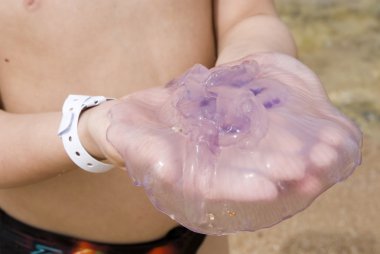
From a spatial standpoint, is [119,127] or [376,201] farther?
[376,201]

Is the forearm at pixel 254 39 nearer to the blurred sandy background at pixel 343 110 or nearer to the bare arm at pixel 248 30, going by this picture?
the bare arm at pixel 248 30

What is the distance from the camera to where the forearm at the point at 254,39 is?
689mm

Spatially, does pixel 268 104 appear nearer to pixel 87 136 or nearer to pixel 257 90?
pixel 257 90

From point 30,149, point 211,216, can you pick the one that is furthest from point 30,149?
point 211,216

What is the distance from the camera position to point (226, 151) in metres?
0.47

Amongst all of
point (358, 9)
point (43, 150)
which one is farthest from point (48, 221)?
point (358, 9)

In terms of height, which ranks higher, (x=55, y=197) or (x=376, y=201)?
(x=55, y=197)

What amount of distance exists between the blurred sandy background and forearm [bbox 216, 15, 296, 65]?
78cm

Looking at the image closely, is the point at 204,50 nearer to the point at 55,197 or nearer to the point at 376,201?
the point at 55,197

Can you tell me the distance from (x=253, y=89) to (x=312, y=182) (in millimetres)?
114

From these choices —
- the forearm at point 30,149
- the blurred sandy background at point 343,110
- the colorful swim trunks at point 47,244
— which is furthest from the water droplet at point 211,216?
the blurred sandy background at point 343,110

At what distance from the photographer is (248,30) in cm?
76

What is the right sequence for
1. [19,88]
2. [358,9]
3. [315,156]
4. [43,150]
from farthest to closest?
[358,9]
[19,88]
[43,150]
[315,156]

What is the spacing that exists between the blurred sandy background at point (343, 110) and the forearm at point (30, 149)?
2.87 feet
